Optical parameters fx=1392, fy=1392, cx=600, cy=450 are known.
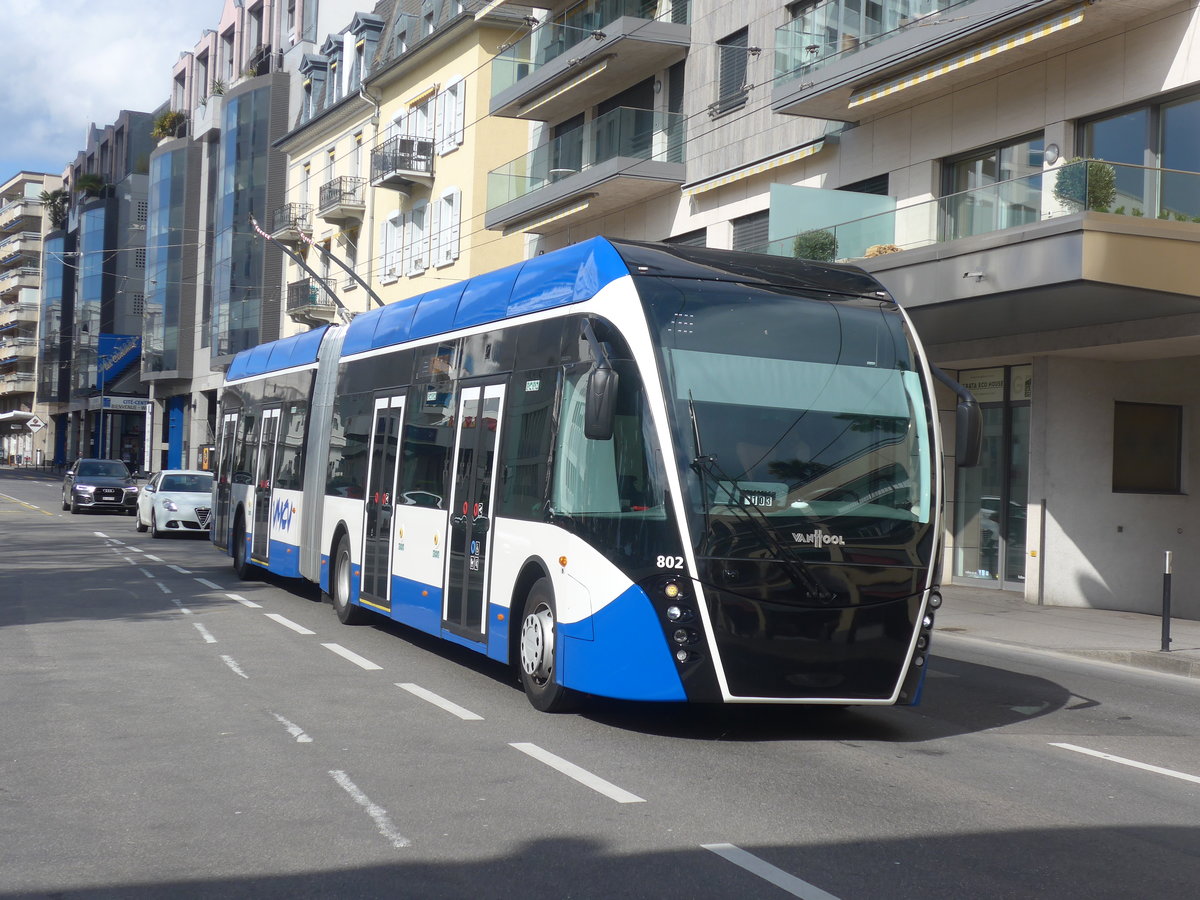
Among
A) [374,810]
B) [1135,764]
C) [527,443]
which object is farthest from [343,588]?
[1135,764]

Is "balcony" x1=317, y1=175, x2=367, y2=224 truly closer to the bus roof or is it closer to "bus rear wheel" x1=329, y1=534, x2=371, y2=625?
"bus rear wheel" x1=329, y1=534, x2=371, y2=625

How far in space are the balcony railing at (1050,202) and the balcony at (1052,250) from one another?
0.01 meters

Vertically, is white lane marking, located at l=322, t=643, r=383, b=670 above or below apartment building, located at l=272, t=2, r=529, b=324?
below

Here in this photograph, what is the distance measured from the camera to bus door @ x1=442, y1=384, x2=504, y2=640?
10.5 metres

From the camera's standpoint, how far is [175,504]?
3056 centimetres

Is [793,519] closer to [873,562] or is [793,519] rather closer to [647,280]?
[873,562]

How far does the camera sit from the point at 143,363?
73.9m

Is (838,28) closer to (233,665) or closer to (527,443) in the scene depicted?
(527,443)

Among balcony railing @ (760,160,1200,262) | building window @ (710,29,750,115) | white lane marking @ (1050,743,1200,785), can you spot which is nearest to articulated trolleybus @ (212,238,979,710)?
white lane marking @ (1050,743,1200,785)

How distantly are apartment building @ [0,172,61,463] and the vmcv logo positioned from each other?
104 m

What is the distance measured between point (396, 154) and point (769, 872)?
37021 mm

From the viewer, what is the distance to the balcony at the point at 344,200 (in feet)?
151

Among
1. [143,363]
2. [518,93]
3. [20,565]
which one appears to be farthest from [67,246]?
[20,565]

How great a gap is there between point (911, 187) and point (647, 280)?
47.5ft
